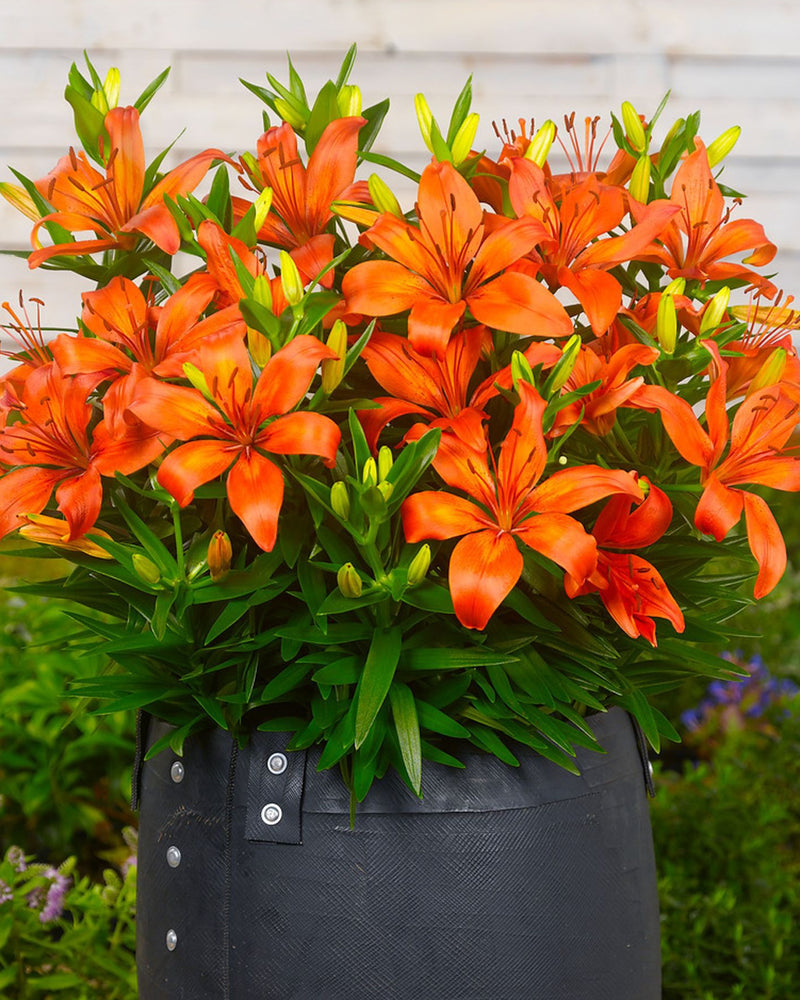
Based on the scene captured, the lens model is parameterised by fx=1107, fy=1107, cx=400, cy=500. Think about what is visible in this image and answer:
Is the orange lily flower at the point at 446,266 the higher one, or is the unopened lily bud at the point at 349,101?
the unopened lily bud at the point at 349,101

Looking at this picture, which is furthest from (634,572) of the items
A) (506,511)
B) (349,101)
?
(349,101)

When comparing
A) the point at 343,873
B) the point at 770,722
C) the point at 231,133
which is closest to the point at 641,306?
the point at 343,873

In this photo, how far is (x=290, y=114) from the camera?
0.60 metres

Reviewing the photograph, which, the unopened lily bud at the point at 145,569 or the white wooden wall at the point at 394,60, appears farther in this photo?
the white wooden wall at the point at 394,60

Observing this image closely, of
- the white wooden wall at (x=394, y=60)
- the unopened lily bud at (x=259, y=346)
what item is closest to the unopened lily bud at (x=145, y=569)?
the unopened lily bud at (x=259, y=346)

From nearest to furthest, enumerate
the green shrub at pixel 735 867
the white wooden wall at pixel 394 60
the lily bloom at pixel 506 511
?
the lily bloom at pixel 506 511, the green shrub at pixel 735 867, the white wooden wall at pixel 394 60

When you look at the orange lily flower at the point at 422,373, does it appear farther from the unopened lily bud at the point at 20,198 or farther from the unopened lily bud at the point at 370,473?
the unopened lily bud at the point at 20,198

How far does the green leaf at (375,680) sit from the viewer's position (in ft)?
1.59

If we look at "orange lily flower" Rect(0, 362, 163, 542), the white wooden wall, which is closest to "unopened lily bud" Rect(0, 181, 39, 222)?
"orange lily flower" Rect(0, 362, 163, 542)

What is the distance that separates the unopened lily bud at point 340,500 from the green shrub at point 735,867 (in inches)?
28.0

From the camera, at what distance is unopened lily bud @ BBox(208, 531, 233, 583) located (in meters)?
0.49

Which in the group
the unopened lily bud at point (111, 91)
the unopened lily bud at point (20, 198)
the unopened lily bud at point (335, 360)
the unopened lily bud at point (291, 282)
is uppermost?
the unopened lily bud at point (111, 91)

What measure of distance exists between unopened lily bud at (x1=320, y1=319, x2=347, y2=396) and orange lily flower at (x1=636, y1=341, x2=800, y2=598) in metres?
0.13

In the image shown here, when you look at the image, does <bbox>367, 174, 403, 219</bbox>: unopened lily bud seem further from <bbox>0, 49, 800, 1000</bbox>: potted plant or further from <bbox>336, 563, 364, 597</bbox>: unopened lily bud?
<bbox>336, 563, 364, 597</bbox>: unopened lily bud
